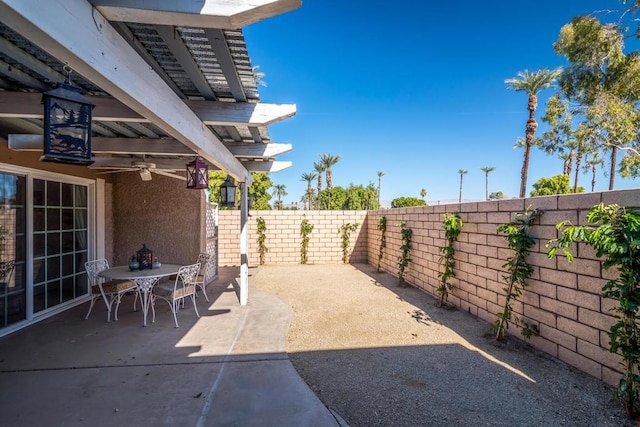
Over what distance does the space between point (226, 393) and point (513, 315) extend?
315 centimetres

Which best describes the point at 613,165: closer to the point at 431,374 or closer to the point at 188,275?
the point at 431,374

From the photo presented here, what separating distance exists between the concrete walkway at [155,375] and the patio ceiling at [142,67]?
6.79 ft

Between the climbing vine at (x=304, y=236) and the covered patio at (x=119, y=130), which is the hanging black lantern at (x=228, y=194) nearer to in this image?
the covered patio at (x=119, y=130)

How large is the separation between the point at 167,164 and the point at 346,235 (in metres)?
5.83

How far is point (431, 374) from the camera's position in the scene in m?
2.79

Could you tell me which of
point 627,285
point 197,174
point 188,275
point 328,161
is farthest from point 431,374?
point 328,161

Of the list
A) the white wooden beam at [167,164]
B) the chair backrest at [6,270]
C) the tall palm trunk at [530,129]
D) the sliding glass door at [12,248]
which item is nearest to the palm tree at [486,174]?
the tall palm trunk at [530,129]

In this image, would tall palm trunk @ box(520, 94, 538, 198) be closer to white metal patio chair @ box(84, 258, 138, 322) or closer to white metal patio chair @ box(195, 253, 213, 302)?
white metal patio chair @ box(195, 253, 213, 302)

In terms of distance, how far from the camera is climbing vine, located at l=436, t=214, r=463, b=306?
15.3 feet

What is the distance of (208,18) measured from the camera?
4.51ft

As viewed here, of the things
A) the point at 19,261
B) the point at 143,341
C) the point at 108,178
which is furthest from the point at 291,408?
the point at 108,178

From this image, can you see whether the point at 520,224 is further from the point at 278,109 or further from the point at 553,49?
the point at 553,49

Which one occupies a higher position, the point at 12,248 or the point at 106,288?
the point at 12,248

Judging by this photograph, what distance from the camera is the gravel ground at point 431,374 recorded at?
2.20 metres
